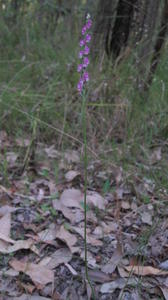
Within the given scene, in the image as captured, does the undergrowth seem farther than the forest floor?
Yes

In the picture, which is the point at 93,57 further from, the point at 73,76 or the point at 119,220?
the point at 119,220

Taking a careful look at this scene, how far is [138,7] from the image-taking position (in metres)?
3.17

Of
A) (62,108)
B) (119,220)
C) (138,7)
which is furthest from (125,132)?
(138,7)

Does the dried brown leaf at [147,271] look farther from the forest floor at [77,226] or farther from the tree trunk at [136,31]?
the tree trunk at [136,31]

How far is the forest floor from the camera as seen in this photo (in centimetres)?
166

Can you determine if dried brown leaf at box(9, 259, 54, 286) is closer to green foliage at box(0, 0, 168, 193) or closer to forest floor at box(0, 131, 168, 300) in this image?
forest floor at box(0, 131, 168, 300)

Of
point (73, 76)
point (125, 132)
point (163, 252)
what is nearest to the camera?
point (163, 252)

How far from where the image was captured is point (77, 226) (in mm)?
2088

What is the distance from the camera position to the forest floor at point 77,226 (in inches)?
65.3

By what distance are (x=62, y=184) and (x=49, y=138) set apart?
0.62m

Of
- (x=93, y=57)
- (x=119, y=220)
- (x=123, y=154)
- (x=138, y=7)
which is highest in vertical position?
(x=138, y=7)

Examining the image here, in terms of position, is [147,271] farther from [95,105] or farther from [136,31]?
[136,31]

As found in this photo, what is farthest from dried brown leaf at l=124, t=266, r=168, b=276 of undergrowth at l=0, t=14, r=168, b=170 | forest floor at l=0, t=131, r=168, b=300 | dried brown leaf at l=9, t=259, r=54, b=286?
undergrowth at l=0, t=14, r=168, b=170

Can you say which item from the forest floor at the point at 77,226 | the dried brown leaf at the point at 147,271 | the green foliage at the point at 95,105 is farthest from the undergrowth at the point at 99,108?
the dried brown leaf at the point at 147,271
